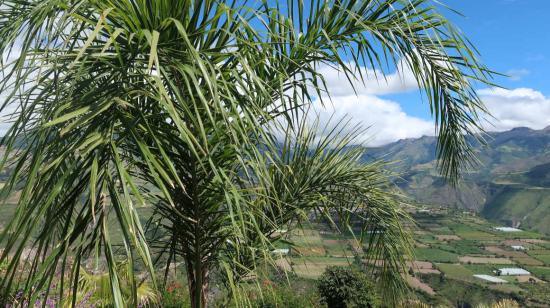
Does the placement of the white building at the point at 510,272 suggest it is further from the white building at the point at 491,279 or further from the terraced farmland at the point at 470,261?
the white building at the point at 491,279

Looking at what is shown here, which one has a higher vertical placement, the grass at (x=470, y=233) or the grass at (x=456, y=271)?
the grass at (x=470, y=233)

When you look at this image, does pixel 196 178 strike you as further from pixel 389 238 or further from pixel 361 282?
pixel 361 282

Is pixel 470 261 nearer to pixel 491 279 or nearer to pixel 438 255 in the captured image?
pixel 438 255

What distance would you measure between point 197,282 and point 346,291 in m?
5.49

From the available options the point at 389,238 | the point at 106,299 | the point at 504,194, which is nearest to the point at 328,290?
the point at 389,238

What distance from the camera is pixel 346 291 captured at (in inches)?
299

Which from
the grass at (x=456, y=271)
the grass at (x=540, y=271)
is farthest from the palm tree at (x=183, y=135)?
the grass at (x=540, y=271)

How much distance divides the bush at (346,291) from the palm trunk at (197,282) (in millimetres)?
5030

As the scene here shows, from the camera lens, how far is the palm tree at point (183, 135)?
50.9 inches

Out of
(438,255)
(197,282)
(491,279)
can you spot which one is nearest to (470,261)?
(438,255)

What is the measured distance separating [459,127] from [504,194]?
193 metres

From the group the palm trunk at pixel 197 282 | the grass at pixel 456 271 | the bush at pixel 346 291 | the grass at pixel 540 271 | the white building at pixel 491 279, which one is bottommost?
the grass at pixel 540 271

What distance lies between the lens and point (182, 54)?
1650 millimetres

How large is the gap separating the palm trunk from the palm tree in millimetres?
13
